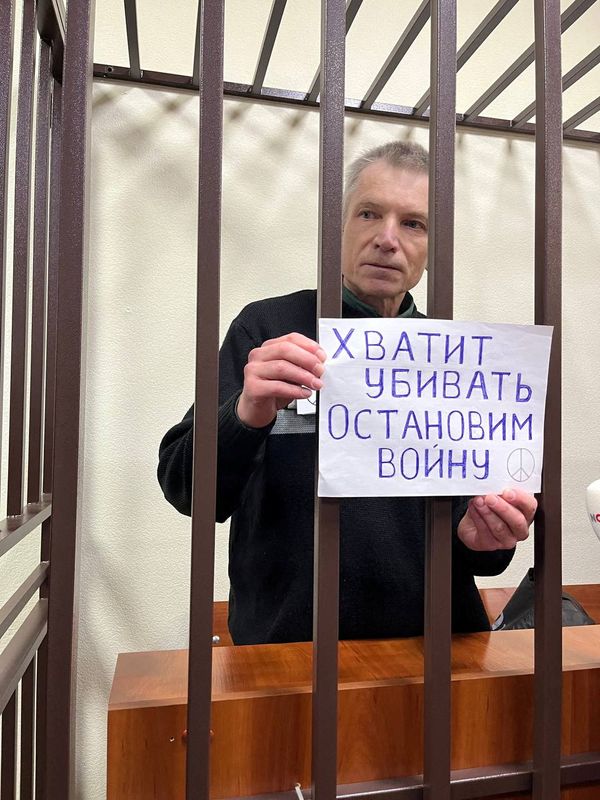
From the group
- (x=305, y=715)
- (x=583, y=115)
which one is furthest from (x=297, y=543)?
(x=583, y=115)

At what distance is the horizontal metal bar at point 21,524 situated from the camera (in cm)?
68

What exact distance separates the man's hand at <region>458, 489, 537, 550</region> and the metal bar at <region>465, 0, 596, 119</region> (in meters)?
0.87

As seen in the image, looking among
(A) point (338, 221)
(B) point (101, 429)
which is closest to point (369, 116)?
(B) point (101, 429)

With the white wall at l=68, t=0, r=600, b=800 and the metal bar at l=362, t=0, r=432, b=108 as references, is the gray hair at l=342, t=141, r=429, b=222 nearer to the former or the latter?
the metal bar at l=362, t=0, r=432, b=108

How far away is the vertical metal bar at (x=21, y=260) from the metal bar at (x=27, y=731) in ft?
0.93

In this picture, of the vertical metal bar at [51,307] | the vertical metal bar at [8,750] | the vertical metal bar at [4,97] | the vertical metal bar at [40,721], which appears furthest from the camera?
the vertical metal bar at [51,307]

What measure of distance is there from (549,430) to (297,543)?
459 mm

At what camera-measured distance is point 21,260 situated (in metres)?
0.85

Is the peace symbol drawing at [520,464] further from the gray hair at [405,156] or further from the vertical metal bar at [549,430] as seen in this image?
the gray hair at [405,156]

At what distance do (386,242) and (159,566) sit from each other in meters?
0.94

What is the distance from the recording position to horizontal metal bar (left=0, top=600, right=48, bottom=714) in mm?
625

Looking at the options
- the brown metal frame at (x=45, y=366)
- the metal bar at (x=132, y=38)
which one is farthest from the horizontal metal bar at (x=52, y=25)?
the metal bar at (x=132, y=38)

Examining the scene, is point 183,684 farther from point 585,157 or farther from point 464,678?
point 585,157

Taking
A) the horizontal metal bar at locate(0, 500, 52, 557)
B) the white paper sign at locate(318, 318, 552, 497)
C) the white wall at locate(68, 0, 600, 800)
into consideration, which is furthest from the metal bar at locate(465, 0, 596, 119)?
the horizontal metal bar at locate(0, 500, 52, 557)
